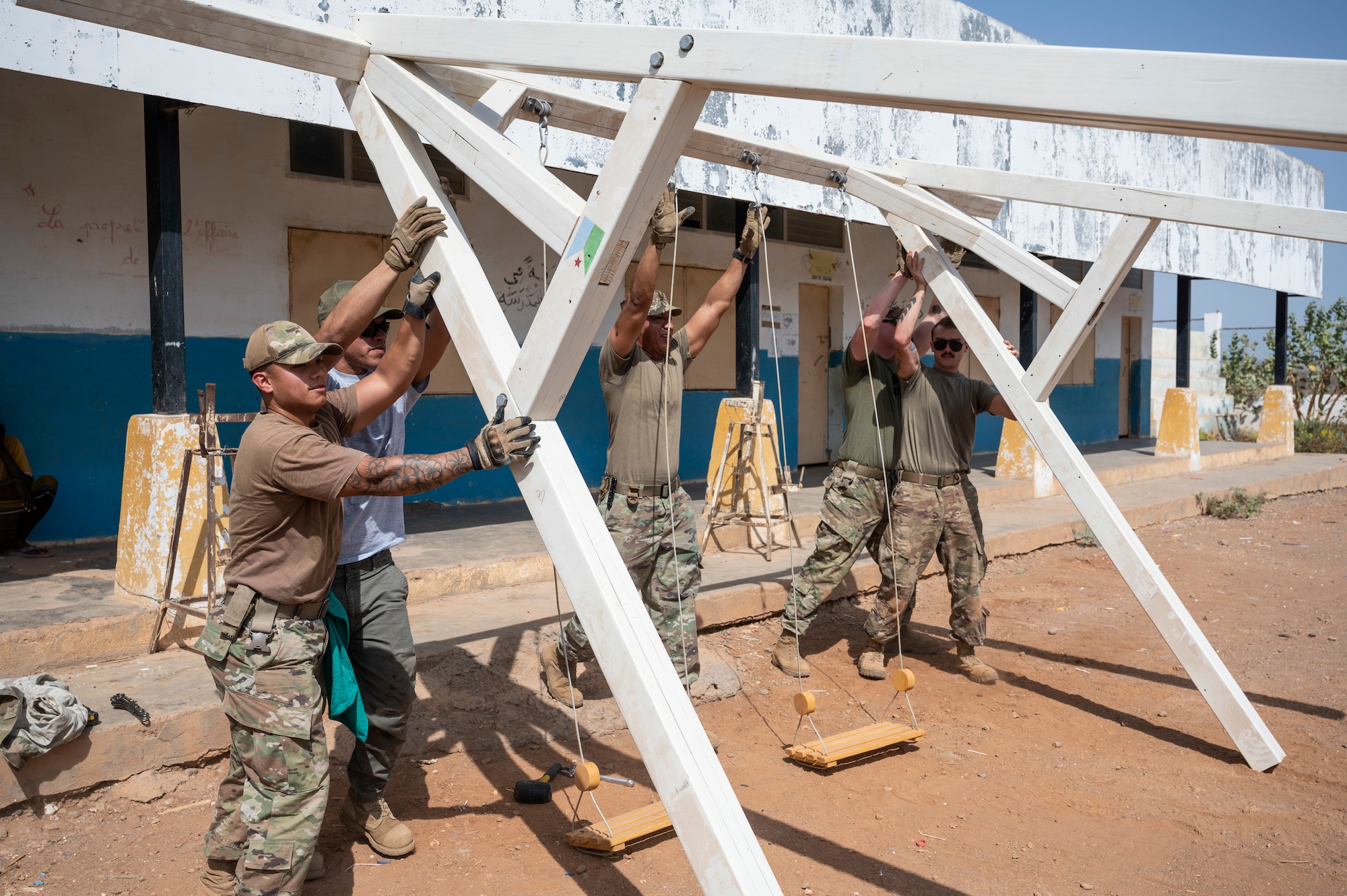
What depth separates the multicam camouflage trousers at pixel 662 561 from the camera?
4445 mm

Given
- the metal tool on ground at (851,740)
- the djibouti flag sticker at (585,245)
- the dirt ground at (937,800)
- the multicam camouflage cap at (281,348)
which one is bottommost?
the dirt ground at (937,800)

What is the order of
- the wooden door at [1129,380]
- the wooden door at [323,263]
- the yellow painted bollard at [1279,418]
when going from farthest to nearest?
the wooden door at [1129,380]
the yellow painted bollard at [1279,418]
the wooden door at [323,263]

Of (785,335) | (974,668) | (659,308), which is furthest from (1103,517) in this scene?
(785,335)

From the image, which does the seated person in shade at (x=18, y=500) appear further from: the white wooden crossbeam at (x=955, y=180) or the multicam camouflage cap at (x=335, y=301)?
the white wooden crossbeam at (x=955, y=180)

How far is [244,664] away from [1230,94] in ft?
9.30

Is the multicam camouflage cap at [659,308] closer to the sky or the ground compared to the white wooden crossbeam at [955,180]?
closer to the ground

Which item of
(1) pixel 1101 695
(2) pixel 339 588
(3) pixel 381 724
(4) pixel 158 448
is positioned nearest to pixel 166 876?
(3) pixel 381 724

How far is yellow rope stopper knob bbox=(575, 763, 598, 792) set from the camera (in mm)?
3107

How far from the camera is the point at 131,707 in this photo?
3830mm

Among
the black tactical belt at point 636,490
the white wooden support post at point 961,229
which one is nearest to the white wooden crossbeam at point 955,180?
the white wooden support post at point 961,229

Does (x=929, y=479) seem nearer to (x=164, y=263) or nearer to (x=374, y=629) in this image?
(x=374, y=629)

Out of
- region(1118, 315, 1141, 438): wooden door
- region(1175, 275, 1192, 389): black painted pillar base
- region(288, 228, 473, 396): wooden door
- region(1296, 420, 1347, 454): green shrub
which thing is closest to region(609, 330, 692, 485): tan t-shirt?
region(288, 228, 473, 396): wooden door

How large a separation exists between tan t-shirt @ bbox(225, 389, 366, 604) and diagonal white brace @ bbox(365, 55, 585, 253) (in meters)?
0.83

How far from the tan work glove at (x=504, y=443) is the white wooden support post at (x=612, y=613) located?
2.0 inches
